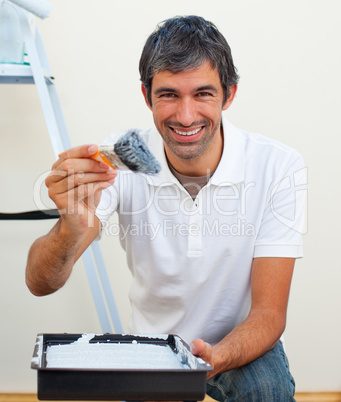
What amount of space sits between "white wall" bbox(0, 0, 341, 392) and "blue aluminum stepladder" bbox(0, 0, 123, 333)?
0.18 meters

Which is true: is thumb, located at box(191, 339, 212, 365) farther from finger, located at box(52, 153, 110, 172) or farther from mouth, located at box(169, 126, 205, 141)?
mouth, located at box(169, 126, 205, 141)

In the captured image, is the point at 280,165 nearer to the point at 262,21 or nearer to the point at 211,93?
the point at 211,93

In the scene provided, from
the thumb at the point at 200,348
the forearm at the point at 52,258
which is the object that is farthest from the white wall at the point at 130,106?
the thumb at the point at 200,348

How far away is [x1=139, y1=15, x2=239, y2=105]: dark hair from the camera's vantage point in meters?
1.32

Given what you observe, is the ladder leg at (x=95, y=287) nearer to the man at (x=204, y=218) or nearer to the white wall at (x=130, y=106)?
the man at (x=204, y=218)

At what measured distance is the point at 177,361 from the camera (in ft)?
3.07

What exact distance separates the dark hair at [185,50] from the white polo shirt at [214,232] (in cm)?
21

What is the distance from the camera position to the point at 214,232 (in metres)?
1.39

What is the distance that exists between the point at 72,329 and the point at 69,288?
162mm

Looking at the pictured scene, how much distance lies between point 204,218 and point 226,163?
158 millimetres

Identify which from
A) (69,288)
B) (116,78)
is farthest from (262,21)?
(69,288)

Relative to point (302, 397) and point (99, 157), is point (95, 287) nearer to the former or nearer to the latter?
point (99, 157)

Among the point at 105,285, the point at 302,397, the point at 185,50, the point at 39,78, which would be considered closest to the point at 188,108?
the point at 185,50

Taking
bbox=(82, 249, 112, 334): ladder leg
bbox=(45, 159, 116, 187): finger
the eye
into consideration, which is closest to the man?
the eye
